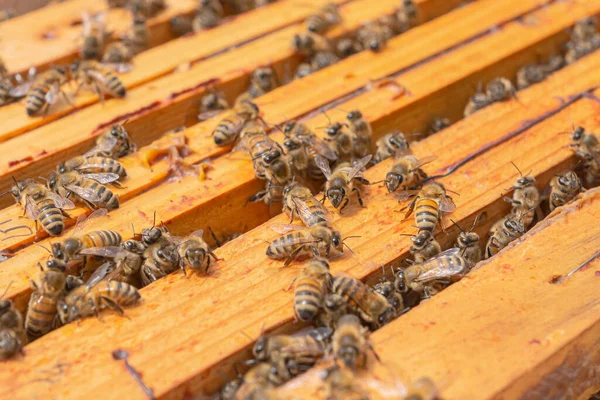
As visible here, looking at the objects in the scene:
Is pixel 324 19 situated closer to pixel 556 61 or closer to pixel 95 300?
pixel 556 61

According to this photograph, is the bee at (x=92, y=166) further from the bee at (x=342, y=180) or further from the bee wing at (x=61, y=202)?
the bee at (x=342, y=180)

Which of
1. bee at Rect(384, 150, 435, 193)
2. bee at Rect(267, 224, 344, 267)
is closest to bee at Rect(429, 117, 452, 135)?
bee at Rect(384, 150, 435, 193)

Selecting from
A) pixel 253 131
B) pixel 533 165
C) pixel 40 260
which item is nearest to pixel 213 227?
pixel 253 131

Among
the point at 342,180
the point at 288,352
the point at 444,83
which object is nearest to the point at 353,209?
the point at 342,180

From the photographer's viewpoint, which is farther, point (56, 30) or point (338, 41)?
point (338, 41)

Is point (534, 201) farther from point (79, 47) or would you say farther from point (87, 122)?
point (79, 47)

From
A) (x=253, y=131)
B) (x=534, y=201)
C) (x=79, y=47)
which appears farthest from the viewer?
(x=79, y=47)

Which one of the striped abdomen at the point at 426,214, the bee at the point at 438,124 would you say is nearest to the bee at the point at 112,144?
the striped abdomen at the point at 426,214

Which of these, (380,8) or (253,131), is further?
(380,8)
